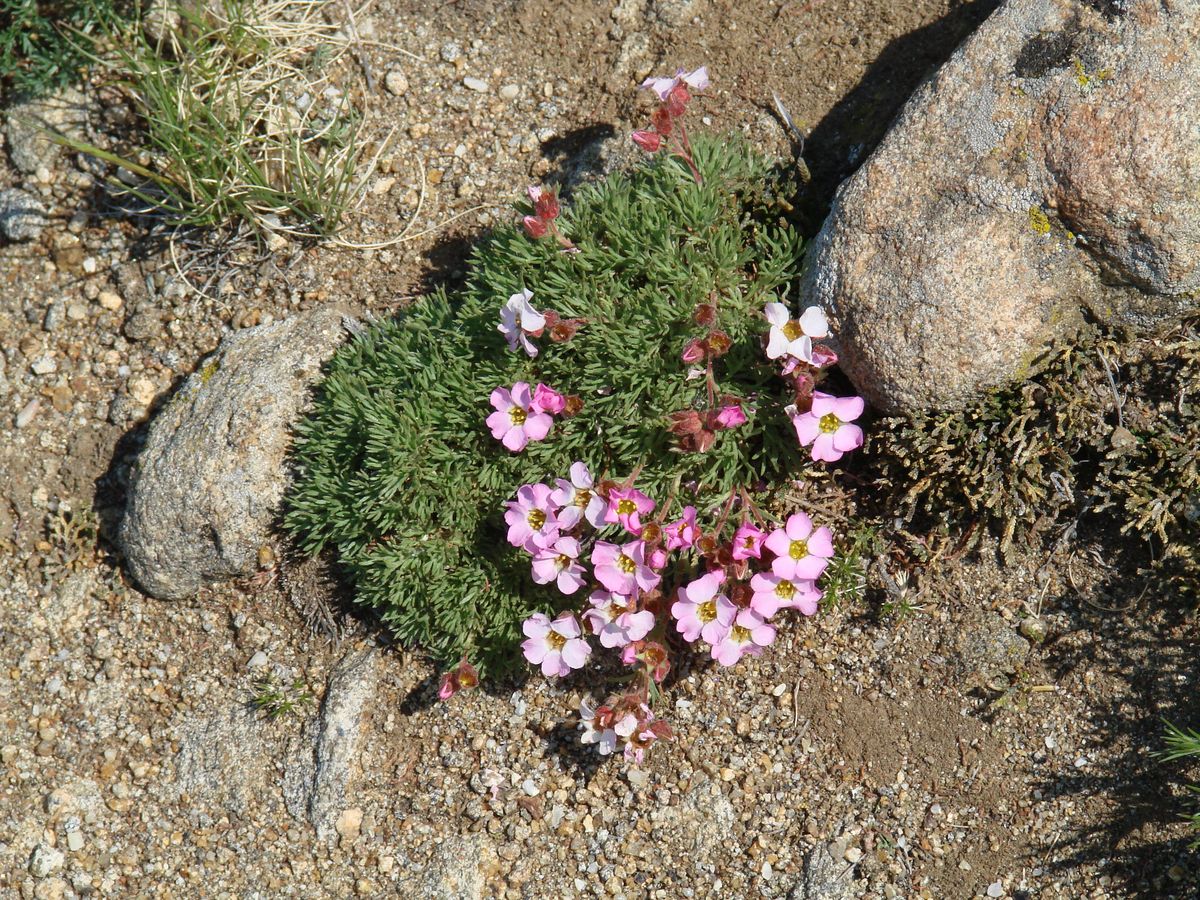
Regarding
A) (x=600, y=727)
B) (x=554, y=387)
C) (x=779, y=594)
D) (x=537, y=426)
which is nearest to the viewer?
(x=779, y=594)

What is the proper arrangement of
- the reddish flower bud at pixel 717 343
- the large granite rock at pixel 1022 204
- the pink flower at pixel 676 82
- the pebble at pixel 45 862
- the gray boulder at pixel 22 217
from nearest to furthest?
the large granite rock at pixel 1022 204
the reddish flower bud at pixel 717 343
the pink flower at pixel 676 82
the pebble at pixel 45 862
the gray boulder at pixel 22 217

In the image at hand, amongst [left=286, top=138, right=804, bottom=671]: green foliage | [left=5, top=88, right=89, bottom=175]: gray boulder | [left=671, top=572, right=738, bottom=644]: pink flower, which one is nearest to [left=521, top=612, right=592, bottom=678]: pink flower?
[left=286, top=138, right=804, bottom=671]: green foliage

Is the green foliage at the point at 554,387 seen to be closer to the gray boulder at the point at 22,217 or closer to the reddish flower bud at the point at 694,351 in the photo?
the reddish flower bud at the point at 694,351

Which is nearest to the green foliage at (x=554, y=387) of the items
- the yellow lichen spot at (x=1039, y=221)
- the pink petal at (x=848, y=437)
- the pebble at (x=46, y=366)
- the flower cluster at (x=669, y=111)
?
the flower cluster at (x=669, y=111)

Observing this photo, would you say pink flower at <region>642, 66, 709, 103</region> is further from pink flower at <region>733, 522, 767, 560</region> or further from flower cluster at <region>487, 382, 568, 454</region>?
pink flower at <region>733, 522, 767, 560</region>

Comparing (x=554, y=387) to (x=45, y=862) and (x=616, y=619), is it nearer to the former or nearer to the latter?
(x=616, y=619)

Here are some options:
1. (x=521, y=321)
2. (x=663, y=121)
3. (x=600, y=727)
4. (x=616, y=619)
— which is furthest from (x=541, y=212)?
(x=600, y=727)

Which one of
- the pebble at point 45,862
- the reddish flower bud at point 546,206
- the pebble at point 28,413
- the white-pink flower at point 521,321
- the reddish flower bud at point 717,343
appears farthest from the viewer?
the pebble at point 28,413

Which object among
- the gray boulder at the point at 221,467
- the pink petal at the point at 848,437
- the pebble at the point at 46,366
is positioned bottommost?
the pebble at the point at 46,366
